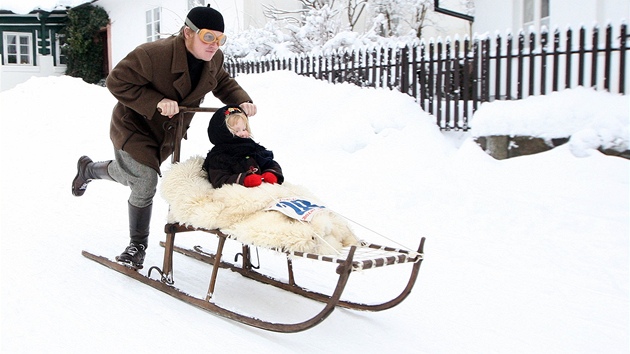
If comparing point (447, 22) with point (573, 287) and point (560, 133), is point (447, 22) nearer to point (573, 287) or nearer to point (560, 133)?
point (560, 133)

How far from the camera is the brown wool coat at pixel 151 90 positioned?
3660mm

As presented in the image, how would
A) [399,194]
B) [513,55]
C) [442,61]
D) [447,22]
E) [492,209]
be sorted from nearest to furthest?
[492,209], [399,194], [513,55], [442,61], [447,22]

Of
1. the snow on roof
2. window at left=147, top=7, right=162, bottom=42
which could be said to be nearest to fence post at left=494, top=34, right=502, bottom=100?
window at left=147, top=7, right=162, bottom=42

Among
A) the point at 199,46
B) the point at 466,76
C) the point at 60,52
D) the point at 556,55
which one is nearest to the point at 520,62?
the point at 556,55

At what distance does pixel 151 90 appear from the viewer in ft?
12.2

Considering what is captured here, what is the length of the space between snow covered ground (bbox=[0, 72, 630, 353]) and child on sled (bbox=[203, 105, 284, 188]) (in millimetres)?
804

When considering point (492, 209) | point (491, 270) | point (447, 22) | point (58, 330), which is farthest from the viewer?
point (447, 22)

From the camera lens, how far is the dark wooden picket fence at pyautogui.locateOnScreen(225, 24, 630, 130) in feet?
23.4

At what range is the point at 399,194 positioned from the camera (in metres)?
6.21

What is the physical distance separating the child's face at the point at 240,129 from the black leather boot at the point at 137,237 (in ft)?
3.31

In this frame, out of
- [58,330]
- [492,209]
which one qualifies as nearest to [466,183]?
[492,209]

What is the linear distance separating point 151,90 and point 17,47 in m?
23.7

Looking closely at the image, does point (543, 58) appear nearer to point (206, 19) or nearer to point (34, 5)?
point (206, 19)

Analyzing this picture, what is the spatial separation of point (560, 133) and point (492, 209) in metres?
1.57
